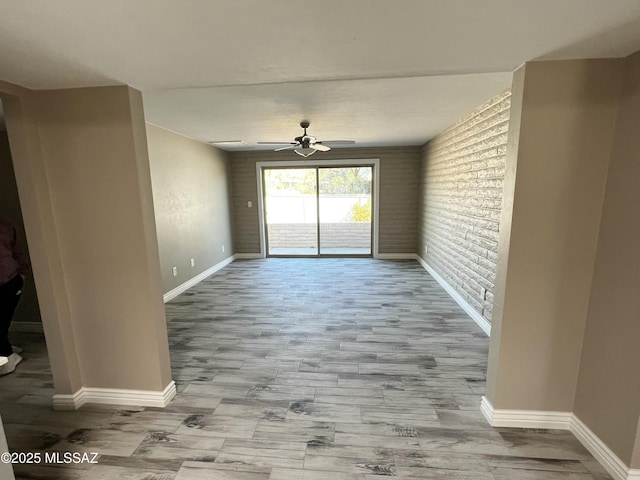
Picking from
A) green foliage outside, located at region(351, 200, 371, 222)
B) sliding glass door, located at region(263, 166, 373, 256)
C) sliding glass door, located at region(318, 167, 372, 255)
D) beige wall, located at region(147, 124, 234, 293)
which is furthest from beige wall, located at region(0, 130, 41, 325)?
green foliage outside, located at region(351, 200, 371, 222)

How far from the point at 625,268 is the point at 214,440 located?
7.81ft

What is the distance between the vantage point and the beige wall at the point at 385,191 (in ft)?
19.4

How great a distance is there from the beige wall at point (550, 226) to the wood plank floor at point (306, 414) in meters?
0.33

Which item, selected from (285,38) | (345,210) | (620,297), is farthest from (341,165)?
(620,297)

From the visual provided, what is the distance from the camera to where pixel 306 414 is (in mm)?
1926

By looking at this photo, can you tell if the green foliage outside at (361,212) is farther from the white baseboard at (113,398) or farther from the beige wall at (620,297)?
the white baseboard at (113,398)

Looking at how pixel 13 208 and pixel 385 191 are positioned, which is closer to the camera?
pixel 13 208

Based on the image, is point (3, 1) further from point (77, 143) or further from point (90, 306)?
point (90, 306)

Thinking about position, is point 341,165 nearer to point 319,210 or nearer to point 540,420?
point 319,210

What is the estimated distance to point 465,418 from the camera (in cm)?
188

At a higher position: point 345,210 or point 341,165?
point 341,165

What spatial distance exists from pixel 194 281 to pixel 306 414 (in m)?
3.44

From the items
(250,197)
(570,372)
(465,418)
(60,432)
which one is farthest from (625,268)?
(250,197)

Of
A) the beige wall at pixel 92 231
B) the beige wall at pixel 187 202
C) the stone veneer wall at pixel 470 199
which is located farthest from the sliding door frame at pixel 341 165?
the beige wall at pixel 92 231
